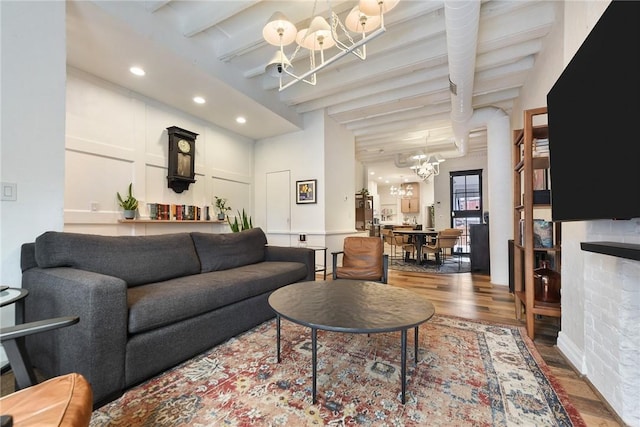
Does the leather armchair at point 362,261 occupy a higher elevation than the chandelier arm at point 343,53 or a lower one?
lower

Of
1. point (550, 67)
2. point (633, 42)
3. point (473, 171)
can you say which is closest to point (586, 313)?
point (633, 42)

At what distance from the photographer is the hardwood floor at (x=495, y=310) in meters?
1.41

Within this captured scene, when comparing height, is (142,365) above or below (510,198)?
below

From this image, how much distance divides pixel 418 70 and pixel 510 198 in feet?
7.94

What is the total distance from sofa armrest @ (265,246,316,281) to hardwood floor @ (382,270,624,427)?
1522mm

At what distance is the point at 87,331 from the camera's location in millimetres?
1354

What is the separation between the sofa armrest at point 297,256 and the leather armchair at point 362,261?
1.09 ft

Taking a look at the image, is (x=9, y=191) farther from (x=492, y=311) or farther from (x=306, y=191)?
(x=492, y=311)

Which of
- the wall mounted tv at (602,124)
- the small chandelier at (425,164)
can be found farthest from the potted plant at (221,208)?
the small chandelier at (425,164)

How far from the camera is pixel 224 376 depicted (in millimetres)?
1664

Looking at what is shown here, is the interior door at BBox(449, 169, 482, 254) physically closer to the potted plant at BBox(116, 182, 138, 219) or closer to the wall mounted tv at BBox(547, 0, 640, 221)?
the wall mounted tv at BBox(547, 0, 640, 221)

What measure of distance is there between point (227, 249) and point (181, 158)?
1.84 m

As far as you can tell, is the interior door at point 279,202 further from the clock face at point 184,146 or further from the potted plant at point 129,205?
the potted plant at point 129,205

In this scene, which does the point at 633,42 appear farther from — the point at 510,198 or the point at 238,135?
the point at 238,135
